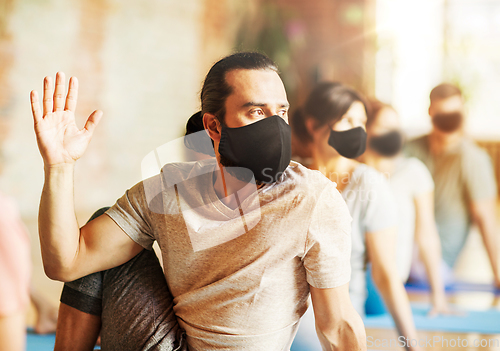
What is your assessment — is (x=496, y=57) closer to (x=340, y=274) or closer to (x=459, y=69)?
(x=459, y=69)

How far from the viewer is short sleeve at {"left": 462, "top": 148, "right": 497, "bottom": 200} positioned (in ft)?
4.64

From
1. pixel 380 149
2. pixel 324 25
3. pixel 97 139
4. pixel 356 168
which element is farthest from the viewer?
pixel 97 139

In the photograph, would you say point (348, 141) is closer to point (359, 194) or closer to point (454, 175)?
point (359, 194)

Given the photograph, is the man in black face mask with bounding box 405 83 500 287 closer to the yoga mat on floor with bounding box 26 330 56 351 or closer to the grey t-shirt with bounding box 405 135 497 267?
the grey t-shirt with bounding box 405 135 497 267

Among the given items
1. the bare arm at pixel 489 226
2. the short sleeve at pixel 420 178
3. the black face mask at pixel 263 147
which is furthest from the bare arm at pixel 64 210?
the bare arm at pixel 489 226

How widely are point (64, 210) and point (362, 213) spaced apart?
82cm

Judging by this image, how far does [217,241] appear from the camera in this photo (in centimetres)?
85

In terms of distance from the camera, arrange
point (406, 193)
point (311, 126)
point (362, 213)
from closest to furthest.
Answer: point (362, 213)
point (311, 126)
point (406, 193)

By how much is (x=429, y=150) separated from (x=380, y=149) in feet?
0.75

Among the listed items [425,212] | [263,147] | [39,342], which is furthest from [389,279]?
[39,342]

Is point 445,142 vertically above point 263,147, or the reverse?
point 263,147

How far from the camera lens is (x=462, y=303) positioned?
1419 mm

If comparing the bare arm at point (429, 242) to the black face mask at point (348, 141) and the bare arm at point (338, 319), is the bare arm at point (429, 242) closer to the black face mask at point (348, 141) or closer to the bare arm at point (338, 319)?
the black face mask at point (348, 141)

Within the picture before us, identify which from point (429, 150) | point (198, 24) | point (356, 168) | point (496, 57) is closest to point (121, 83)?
point (198, 24)
